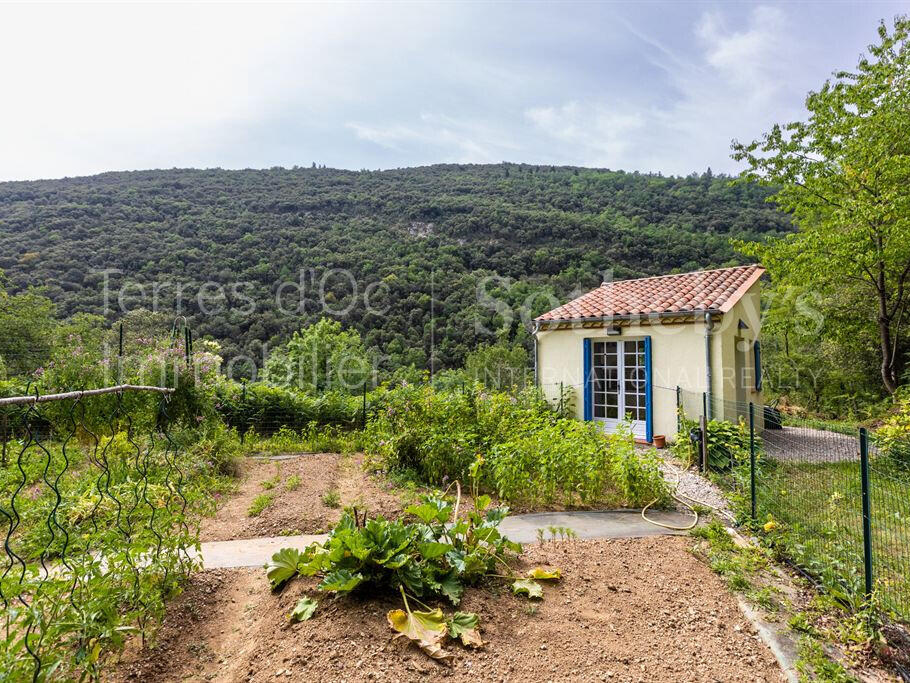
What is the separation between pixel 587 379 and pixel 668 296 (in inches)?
99.2

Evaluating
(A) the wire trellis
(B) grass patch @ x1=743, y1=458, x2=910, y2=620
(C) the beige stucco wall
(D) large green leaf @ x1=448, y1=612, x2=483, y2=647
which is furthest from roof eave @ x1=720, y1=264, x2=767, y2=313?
(A) the wire trellis

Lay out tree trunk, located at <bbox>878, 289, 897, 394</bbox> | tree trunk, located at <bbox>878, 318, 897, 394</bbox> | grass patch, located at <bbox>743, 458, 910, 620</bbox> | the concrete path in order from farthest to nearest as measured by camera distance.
Answer: tree trunk, located at <bbox>878, 318, 897, 394</bbox> → tree trunk, located at <bbox>878, 289, 897, 394</bbox> → the concrete path → grass patch, located at <bbox>743, 458, 910, 620</bbox>

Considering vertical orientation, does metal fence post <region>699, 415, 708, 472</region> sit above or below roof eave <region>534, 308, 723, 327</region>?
below

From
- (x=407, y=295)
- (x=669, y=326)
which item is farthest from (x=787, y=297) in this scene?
(x=407, y=295)

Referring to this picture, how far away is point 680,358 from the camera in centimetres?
898

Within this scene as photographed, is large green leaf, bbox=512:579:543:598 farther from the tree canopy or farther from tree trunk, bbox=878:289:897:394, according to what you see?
tree trunk, bbox=878:289:897:394

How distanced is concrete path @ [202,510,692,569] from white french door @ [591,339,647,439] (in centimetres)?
468

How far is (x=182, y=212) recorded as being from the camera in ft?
141

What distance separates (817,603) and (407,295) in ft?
93.6

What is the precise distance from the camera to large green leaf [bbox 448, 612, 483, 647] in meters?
2.40

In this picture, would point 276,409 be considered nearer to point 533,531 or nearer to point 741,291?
point 533,531

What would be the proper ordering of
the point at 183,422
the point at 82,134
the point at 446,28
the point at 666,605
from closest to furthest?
the point at 666,605 → the point at 183,422 → the point at 446,28 → the point at 82,134

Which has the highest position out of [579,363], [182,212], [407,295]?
[182,212]

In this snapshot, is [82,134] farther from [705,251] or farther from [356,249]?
[705,251]
